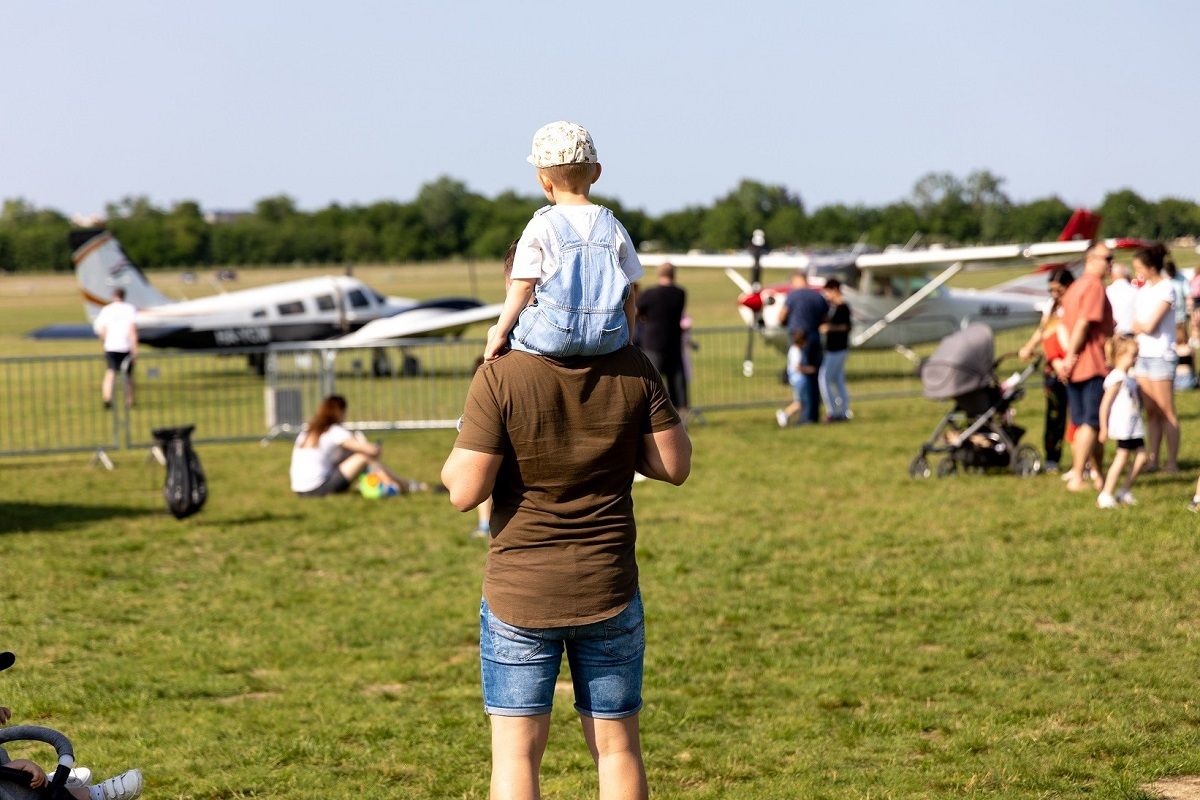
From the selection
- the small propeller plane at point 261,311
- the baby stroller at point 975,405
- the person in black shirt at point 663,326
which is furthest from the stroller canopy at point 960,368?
the small propeller plane at point 261,311

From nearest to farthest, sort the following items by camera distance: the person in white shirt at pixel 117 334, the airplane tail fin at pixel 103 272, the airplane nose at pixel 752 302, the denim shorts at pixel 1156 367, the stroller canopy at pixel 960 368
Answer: the denim shorts at pixel 1156 367 → the stroller canopy at pixel 960 368 → the person in white shirt at pixel 117 334 → the airplane nose at pixel 752 302 → the airplane tail fin at pixel 103 272

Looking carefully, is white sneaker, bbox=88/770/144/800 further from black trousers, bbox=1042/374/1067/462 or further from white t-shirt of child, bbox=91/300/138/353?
white t-shirt of child, bbox=91/300/138/353

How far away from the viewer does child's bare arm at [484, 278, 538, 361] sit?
322 cm

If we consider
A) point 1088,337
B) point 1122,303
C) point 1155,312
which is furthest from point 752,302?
Result: point 1088,337

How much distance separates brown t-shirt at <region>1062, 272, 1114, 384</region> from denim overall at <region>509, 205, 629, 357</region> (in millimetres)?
7221

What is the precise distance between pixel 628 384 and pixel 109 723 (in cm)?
349

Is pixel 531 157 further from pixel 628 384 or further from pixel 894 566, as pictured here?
pixel 894 566

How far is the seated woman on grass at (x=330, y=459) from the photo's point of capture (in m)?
11.5

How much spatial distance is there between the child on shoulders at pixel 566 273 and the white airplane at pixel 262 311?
22057mm

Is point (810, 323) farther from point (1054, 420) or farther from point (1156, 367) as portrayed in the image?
point (1156, 367)

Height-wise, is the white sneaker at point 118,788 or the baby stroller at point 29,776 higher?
the baby stroller at point 29,776

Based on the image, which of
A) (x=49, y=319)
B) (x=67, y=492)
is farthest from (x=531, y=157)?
(x=49, y=319)

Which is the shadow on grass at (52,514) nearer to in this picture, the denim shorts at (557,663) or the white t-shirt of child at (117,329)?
the white t-shirt of child at (117,329)

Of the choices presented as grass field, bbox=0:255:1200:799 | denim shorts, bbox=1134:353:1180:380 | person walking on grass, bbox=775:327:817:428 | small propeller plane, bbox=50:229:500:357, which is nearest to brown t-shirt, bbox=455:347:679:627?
grass field, bbox=0:255:1200:799
